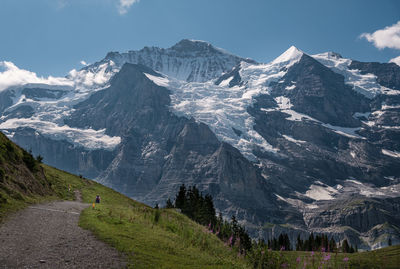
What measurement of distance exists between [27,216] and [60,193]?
26.3 metres

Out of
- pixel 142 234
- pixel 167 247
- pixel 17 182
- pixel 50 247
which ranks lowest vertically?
pixel 50 247

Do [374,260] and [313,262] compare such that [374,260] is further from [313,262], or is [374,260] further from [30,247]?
[30,247]

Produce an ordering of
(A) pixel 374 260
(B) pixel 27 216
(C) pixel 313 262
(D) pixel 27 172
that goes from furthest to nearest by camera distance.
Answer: (D) pixel 27 172 → (A) pixel 374 260 → (B) pixel 27 216 → (C) pixel 313 262

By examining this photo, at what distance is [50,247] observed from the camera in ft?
57.4

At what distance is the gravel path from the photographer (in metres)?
15.2

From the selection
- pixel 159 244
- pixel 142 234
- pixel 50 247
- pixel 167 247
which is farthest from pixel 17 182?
pixel 167 247

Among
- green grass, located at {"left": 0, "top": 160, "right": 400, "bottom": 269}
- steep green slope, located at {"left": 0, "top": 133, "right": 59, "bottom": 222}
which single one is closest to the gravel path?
green grass, located at {"left": 0, "top": 160, "right": 400, "bottom": 269}

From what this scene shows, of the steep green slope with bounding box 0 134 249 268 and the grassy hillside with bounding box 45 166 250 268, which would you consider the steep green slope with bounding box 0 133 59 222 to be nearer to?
the steep green slope with bounding box 0 134 249 268

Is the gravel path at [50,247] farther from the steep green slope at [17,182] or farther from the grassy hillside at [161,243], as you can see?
the steep green slope at [17,182]

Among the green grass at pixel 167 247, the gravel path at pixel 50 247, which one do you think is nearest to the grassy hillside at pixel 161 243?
the green grass at pixel 167 247

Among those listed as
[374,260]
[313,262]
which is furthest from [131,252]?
[374,260]

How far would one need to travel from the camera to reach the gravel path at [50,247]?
49.9 feet

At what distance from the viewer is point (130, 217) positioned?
30.7 metres

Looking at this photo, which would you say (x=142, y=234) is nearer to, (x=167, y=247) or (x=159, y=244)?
(x=159, y=244)
